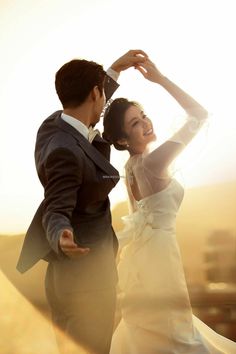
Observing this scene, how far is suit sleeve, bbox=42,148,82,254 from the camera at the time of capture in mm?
1222


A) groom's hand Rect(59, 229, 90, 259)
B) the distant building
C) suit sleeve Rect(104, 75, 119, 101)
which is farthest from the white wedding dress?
the distant building

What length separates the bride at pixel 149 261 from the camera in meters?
1.79

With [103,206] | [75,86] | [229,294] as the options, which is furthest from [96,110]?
[229,294]

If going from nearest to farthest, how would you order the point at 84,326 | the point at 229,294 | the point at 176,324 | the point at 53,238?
the point at 53,238
the point at 84,326
the point at 176,324
the point at 229,294

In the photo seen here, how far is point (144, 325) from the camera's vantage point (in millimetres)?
A: 1810

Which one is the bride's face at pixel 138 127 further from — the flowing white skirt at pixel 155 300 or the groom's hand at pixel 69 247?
the groom's hand at pixel 69 247

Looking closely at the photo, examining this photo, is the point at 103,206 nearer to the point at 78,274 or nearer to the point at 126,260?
the point at 78,274

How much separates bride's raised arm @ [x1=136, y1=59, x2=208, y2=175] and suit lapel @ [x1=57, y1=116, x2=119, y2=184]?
1.11 feet

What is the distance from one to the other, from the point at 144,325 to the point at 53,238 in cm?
74

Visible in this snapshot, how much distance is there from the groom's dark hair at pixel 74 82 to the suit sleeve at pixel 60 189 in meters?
0.17

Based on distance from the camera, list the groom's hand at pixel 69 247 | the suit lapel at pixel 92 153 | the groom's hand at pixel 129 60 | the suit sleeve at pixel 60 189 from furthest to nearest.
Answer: the groom's hand at pixel 129 60
the suit lapel at pixel 92 153
the suit sleeve at pixel 60 189
the groom's hand at pixel 69 247

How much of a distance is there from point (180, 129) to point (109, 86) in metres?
0.27

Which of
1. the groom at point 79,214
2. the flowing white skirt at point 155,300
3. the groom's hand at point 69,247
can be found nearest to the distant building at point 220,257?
the flowing white skirt at point 155,300

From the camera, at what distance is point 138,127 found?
182 centimetres
